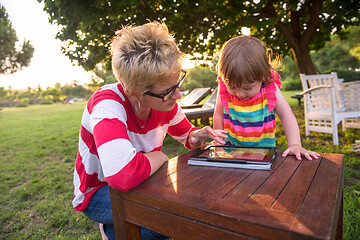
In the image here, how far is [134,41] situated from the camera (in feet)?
4.17

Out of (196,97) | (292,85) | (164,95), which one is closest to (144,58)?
(164,95)

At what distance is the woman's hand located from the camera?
1.50 meters

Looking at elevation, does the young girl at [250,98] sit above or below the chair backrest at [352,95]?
above

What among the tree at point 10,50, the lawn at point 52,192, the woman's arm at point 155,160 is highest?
the tree at point 10,50

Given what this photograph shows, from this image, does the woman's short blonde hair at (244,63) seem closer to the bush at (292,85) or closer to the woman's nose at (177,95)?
the woman's nose at (177,95)

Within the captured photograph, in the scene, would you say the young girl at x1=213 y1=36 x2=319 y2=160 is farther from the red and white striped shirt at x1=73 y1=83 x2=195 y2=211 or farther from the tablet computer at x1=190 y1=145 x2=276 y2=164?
the red and white striped shirt at x1=73 y1=83 x2=195 y2=211

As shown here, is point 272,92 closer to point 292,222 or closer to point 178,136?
point 178,136

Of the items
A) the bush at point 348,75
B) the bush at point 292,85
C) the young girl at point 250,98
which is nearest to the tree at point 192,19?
the young girl at point 250,98

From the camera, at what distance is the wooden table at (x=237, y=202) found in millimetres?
733

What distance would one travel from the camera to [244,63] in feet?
5.49

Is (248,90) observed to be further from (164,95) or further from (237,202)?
(237,202)

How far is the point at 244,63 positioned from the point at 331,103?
149 inches

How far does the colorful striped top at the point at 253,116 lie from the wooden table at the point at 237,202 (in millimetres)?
703

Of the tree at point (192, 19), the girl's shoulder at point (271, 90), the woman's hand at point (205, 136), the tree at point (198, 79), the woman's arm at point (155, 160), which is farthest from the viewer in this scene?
the tree at point (198, 79)
